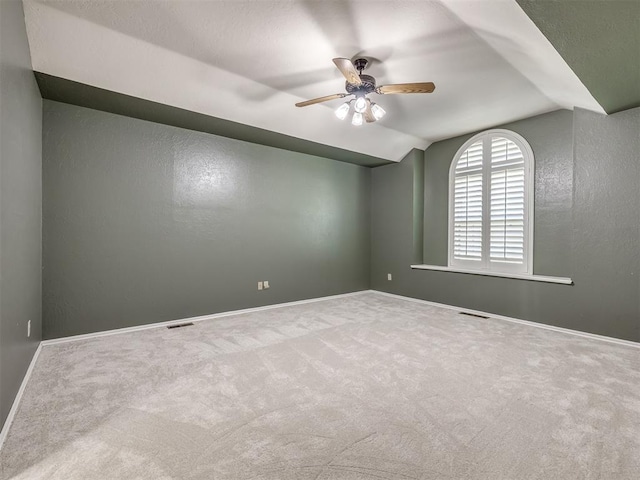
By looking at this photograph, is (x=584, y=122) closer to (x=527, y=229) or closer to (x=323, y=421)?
(x=527, y=229)

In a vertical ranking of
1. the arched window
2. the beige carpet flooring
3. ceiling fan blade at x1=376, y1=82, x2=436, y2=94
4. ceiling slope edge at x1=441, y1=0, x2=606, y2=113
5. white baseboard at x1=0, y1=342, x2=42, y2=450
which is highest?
ceiling slope edge at x1=441, y1=0, x2=606, y2=113

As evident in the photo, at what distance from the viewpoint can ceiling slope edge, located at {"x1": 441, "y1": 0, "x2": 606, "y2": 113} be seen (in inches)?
81.7

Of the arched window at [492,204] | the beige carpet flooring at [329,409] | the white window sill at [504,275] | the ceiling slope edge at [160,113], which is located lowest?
the beige carpet flooring at [329,409]

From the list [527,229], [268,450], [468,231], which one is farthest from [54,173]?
[527,229]

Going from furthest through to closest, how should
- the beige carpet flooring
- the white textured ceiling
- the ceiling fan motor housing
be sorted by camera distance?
the ceiling fan motor housing, the white textured ceiling, the beige carpet flooring

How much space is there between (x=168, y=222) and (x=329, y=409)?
3064 millimetres

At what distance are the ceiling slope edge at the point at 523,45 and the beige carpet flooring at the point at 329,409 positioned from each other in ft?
8.31

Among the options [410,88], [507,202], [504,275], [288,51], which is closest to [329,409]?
[410,88]

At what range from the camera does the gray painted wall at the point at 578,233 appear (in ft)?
10.8

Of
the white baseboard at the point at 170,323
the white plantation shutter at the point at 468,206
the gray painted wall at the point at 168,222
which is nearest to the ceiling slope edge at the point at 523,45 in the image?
the white plantation shutter at the point at 468,206

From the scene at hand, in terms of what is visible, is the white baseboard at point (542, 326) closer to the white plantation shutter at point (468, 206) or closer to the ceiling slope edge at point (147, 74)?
the white plantation shutter at point (468, 206)

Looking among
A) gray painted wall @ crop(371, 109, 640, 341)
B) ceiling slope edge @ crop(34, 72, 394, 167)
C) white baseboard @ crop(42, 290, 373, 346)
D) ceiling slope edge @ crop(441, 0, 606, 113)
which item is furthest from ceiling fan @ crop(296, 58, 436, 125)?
white baseboard @ crop(42, 290, 373, 346)

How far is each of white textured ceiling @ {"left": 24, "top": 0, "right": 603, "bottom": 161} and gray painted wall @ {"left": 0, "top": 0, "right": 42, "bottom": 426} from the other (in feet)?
1.33

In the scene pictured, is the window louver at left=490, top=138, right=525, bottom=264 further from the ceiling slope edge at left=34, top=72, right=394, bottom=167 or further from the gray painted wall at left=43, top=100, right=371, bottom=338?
the gray painted wall at left=43, top=100, right=371, bottom=338
